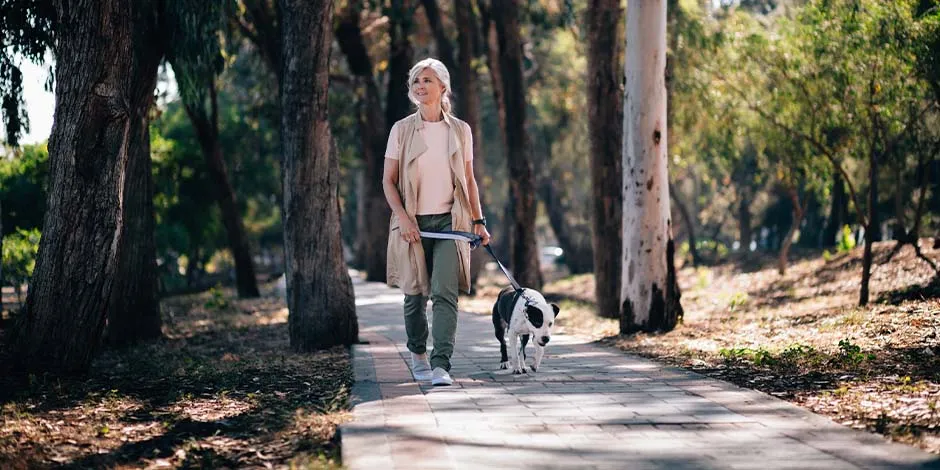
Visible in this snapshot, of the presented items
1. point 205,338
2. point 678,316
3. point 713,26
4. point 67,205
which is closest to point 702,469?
point 67,205

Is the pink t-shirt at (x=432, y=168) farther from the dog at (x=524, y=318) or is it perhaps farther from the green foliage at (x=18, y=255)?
the green foliage at (x=18, y=255)

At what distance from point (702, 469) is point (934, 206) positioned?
25314mm

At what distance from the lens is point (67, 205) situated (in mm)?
8469

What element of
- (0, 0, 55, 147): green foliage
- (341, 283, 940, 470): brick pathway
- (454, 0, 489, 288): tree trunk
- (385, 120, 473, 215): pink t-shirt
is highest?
(454, 0, 489, 288): tree trunk

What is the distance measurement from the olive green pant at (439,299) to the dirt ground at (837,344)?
225 centimetres

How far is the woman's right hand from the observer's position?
7543mm

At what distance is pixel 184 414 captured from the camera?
7109 millimetres

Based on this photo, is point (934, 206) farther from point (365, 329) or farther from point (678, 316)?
point (365, 329)

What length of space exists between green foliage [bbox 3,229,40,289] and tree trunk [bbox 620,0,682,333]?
10509 mm

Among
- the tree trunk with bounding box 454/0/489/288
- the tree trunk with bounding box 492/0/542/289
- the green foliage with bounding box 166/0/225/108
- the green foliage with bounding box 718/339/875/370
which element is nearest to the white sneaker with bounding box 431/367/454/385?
the green foliage with bounding box 718/339/875/370

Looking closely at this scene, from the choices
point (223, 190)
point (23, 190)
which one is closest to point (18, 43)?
point (23, 190)

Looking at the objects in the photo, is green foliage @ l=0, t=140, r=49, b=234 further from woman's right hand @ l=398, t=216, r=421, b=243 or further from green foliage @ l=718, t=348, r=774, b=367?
green foliage @ l=718, t=348, r=774, b=367

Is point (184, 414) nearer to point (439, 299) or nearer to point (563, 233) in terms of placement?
point (439, 299)

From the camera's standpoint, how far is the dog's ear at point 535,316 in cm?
783
